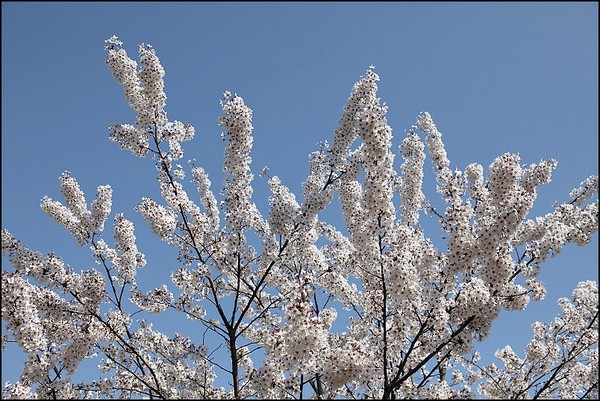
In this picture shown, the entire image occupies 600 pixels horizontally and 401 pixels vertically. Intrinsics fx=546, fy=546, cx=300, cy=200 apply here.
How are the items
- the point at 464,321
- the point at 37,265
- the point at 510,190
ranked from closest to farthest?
the point at 464,321 → the point at 510,190 → the point at 37,265

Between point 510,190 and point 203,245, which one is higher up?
point 203,245

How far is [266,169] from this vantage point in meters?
12.4

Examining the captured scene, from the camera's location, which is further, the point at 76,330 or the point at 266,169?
the point at 266,169

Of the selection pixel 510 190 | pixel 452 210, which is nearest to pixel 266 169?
pixel 452 210

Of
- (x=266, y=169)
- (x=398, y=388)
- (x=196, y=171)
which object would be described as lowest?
(x=398, y=388)

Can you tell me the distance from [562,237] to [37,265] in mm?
10904

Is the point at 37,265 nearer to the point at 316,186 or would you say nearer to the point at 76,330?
the point at 76,330

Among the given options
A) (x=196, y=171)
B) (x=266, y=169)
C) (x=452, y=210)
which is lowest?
(x=452, y=210)

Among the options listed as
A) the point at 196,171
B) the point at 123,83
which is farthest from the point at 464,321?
the point at 123,83

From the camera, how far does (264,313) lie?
12.7 meters

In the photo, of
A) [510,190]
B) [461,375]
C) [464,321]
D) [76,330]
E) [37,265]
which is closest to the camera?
[464,321]

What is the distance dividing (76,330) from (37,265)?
1.95 m

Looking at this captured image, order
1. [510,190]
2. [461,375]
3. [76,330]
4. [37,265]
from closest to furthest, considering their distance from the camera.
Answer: [510,190] → [76,330] → [37,265] → [461,375]

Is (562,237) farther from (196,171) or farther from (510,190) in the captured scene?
(196,171)
